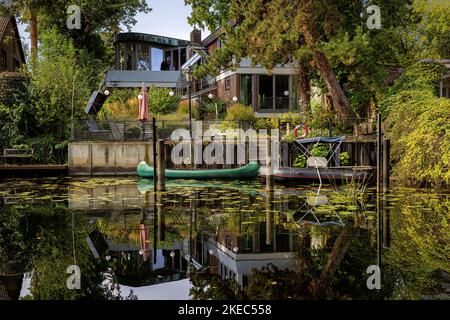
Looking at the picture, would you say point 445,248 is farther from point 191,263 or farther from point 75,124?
point 75,124

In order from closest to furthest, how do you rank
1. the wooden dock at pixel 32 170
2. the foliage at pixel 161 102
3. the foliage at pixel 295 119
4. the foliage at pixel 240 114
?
1. the wooden dock at pixel 32 170
2. the foliage at pixel 295 119
3. the foliage at pixel 240 114
4. the foliage at pixel 161 102

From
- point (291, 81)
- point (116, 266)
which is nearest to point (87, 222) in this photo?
point (116, 266)

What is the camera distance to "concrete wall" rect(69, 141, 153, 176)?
72.9 feet

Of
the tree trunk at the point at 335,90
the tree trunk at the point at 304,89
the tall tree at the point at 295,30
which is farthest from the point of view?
the tree trunk at the point at 304,89

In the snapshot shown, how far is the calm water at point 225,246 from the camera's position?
5598mm

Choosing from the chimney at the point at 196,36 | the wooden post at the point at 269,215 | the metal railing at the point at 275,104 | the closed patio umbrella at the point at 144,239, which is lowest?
the closed patio umbrella at the point at 144,239

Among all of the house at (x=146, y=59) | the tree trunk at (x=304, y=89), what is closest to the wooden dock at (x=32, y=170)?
the tree trunk at (x=304, y=89)

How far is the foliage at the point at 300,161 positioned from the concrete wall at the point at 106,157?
7212 millimetres

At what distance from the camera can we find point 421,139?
15539 millimetres

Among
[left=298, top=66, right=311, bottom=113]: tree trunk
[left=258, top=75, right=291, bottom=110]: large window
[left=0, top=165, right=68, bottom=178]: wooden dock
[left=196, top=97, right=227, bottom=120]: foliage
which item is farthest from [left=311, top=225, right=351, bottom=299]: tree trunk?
[left=258, top=75, right=291, bottom=110]: large window

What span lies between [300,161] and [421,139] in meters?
4.92

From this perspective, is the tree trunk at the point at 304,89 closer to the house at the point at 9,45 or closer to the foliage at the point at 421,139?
the foliage at the point at 421,139

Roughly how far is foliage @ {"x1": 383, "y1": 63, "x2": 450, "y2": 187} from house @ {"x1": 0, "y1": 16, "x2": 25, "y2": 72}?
97.2 feet

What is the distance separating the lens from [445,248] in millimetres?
7449
